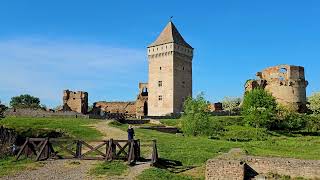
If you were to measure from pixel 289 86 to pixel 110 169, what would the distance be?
55.9 meters

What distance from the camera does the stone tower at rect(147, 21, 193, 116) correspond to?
6862 cm

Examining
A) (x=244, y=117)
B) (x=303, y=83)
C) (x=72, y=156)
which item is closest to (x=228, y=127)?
(x=244, y=117)

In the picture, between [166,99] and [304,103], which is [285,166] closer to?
[166,99]

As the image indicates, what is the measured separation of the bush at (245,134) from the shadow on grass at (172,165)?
75.5 ft

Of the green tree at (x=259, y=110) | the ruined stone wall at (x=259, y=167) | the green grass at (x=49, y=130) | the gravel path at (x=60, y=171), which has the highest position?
the green tree at (x=259, y=110)

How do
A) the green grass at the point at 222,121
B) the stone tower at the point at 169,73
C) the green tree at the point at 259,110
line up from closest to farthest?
the green grass at the point at 222,121, the green tree at the point at 259,110, the stone tower at the point at 169,73

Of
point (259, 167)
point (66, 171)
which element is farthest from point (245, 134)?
point (66, 171)

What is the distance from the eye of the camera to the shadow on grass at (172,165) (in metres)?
19.9

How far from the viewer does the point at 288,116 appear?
60438mm

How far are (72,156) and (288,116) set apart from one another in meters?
43.9

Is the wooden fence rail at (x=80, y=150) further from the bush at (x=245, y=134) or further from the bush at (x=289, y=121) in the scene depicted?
the bush at (x=289, y=121)

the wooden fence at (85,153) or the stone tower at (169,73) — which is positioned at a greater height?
the stone tower at (169,73)

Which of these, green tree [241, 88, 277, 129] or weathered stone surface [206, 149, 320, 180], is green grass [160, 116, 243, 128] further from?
weathered stone surface [206, 149, 320, 180]

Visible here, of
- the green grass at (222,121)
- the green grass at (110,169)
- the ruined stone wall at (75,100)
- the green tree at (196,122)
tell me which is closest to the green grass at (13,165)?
the green grass at (110,169)
